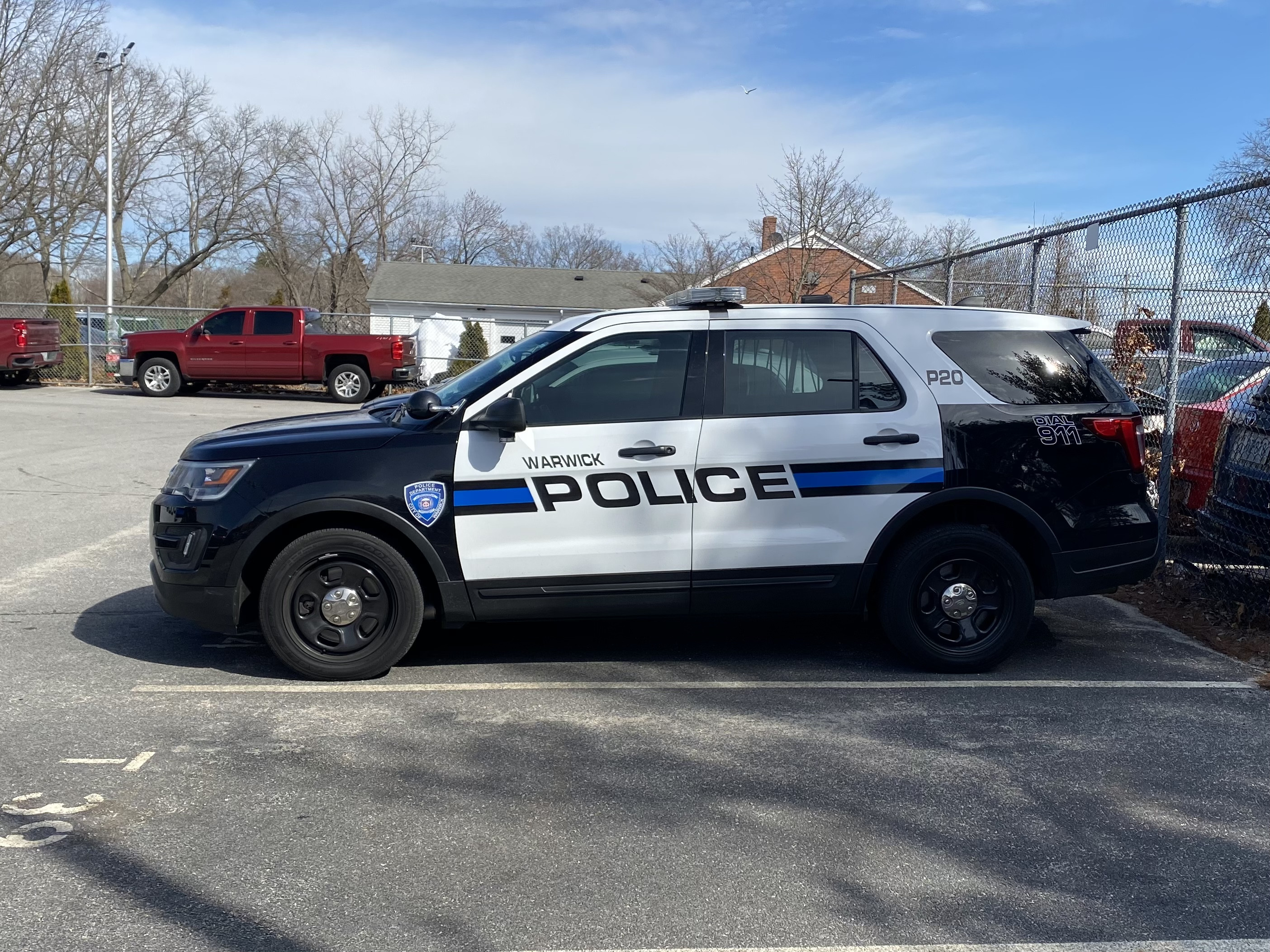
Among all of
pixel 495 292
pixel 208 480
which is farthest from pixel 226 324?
pixel 495 292

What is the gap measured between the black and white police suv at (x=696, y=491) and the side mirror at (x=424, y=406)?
44mm

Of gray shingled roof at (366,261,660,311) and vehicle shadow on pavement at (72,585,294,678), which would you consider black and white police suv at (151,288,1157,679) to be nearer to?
vehicle shadow on pavement at (72,585,294,678)

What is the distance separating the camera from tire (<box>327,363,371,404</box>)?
2284 centimetres

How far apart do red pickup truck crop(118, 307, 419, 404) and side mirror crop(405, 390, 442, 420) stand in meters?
17.8

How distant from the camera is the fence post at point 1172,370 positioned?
697 centimetres

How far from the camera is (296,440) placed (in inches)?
211

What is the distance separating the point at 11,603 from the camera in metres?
6.71

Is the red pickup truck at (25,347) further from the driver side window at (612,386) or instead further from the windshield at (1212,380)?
the windshield at (1212,380)

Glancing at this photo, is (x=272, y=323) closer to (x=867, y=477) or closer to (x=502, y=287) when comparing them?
(x=867, y=477)

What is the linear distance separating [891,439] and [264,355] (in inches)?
769

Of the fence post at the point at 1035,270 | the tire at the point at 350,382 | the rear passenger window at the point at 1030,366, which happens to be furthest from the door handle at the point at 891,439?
the tire at the point at 350,382

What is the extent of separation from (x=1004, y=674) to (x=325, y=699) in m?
3.37

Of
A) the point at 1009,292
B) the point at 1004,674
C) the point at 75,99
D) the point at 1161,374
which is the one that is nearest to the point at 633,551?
the point at 1004,674

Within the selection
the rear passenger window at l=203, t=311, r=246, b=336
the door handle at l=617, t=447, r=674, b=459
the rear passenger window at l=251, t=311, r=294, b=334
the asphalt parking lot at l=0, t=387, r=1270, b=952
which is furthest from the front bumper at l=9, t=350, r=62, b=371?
the door handle at l=617, t=447, r=674, b=459
